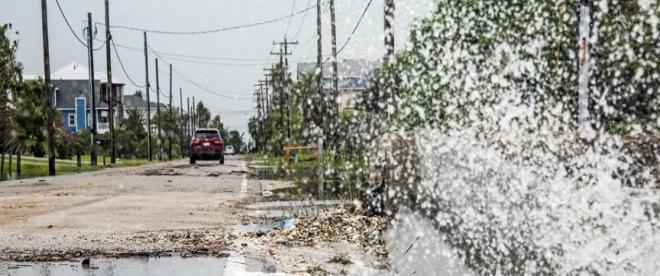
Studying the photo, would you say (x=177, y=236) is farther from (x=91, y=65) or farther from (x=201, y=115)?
(x=201, y=115)

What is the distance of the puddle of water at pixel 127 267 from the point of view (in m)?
5.64

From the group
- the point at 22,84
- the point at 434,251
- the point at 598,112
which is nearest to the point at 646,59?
the point at 598,112

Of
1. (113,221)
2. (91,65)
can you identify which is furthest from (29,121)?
(113,221)

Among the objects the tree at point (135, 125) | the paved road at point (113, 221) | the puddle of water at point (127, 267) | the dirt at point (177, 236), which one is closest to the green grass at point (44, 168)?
the paved road at point (113, 221)

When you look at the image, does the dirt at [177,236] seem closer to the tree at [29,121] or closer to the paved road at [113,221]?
the paved road at [113,221]

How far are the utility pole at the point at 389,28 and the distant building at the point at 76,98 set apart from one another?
7444 centimetres

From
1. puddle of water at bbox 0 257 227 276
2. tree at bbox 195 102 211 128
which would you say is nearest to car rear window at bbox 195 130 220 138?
puddle of water at bbox 0 257 227 276

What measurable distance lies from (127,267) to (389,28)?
13098mm

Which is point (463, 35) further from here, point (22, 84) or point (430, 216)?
point (22, 84)

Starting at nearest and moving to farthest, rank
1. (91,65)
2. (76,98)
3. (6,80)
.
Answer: (6,80) → (91,65) → (76,98)

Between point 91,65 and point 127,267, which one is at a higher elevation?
point 91,65

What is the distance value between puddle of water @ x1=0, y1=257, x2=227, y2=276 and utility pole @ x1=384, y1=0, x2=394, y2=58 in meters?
12.2

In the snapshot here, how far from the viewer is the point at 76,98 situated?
3593 inches

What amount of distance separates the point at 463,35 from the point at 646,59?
996 centimetres
